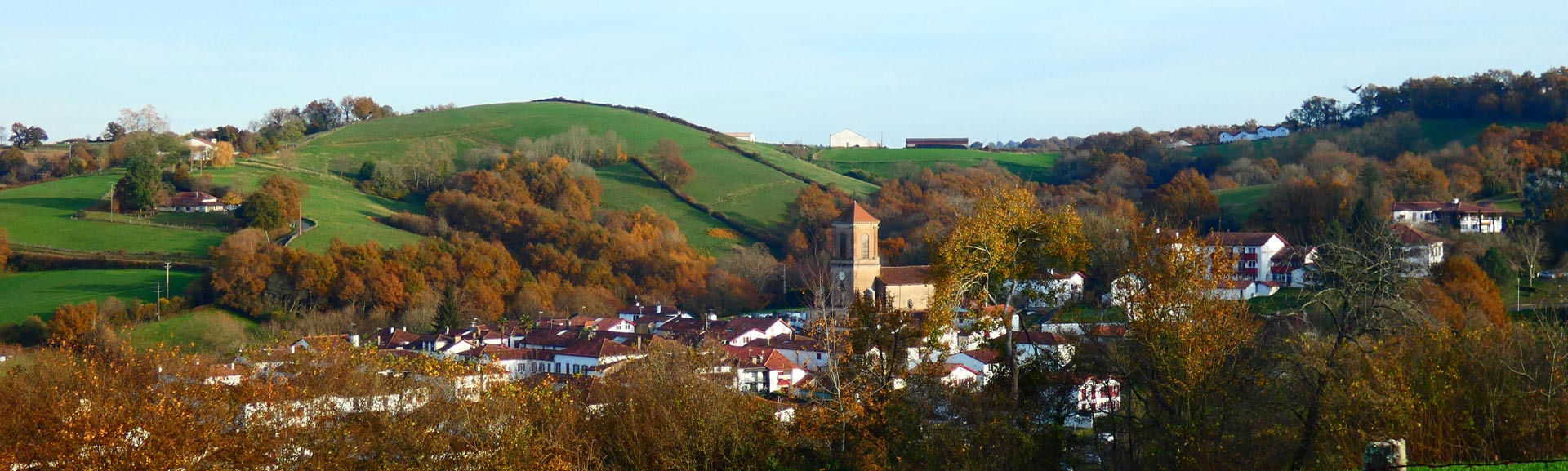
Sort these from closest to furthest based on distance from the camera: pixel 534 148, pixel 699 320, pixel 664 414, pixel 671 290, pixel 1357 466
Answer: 1. pixel 1357 466
2. pixel 664 414
3. pixel 699 320
4. pixel 671 290
5. pixel 534 148

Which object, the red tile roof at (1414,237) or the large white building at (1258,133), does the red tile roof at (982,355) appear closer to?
the red tile roof at (1414,237)

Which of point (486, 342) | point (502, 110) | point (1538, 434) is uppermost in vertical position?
point (502, 110)

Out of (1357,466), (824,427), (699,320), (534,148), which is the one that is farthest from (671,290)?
(1357,466)

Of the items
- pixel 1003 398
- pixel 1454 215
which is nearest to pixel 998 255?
pixel 1003 398

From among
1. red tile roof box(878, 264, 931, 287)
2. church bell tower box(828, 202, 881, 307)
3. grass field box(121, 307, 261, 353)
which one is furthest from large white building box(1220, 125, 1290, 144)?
grass field box(121, 307, 261, 353)

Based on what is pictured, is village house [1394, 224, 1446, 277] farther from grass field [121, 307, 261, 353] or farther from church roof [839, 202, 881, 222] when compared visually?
grass field [121, 307, 261, 353]

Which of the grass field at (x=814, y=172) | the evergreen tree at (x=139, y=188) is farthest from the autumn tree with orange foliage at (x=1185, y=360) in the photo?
the grass field at (x=814, y=172)

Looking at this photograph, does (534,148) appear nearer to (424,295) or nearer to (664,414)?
(424,295)
